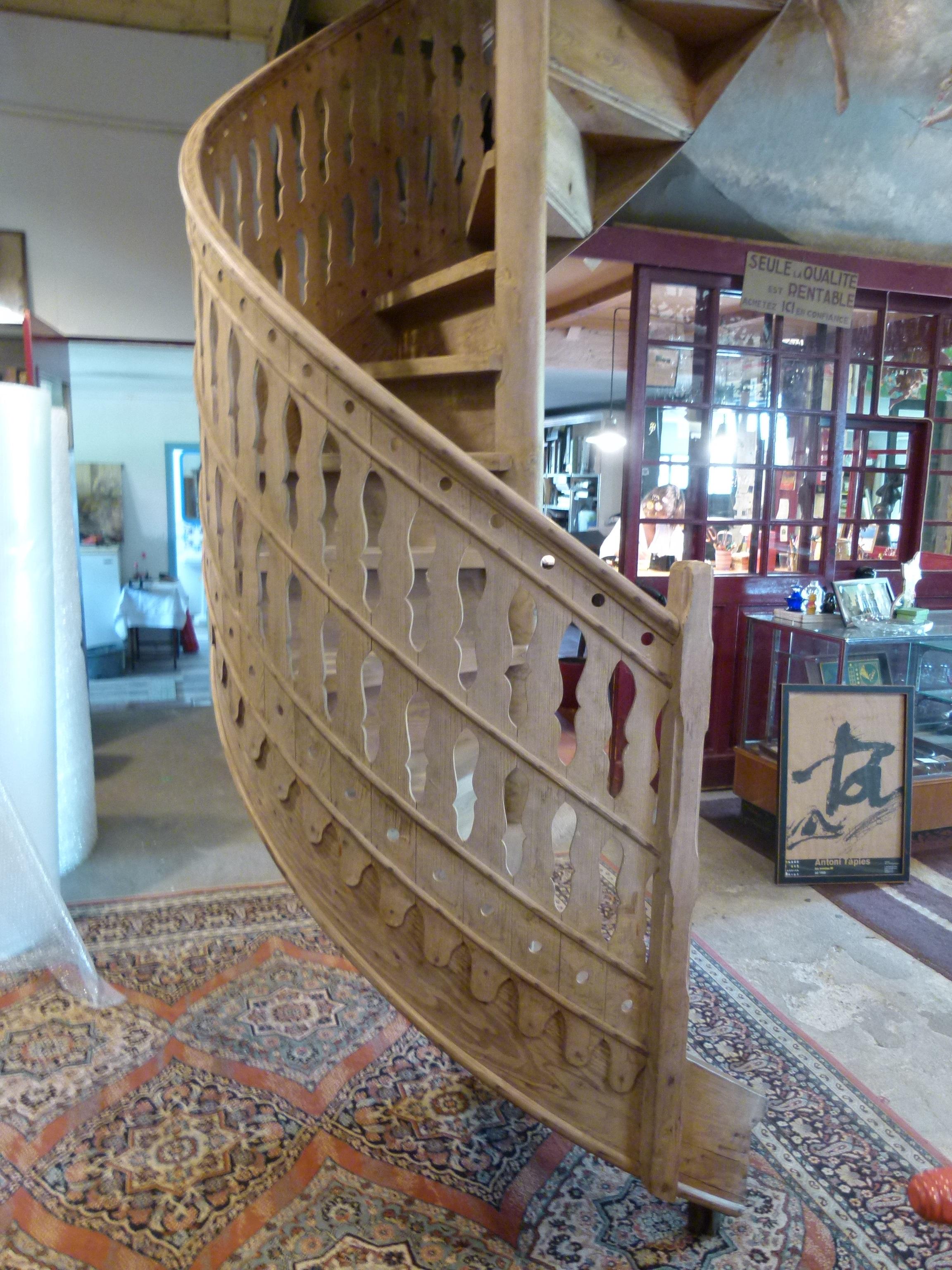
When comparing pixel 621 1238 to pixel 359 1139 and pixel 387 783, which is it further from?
pixel 387 783

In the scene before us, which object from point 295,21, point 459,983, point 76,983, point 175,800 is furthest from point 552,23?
point 175,800

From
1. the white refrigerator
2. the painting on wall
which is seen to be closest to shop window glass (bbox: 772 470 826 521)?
the white refrigerator

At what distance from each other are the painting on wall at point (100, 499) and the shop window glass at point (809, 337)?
5.62 metres

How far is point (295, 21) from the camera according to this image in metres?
4.23

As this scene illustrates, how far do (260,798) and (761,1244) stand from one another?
135 cm

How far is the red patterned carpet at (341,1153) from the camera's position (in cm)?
171

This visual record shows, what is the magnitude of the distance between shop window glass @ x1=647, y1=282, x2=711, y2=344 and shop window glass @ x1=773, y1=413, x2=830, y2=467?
639mm

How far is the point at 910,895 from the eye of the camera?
10.6 feet

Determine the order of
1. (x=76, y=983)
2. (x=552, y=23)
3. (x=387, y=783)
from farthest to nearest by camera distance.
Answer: (x=76, y=983) < (x=552, y=23) < (x=387, y=783)

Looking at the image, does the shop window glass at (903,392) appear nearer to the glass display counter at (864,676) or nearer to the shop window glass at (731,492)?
the shop window glass at (731,492)

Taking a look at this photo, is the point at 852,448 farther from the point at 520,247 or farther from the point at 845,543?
the point at 520,247

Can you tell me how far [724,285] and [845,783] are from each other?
2252mm

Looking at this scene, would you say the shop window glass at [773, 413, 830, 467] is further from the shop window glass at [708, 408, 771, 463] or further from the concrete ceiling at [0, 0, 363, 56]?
the concrete ceiling at [0, 0, 363, 56]

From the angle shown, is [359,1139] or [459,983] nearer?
[459,983]
